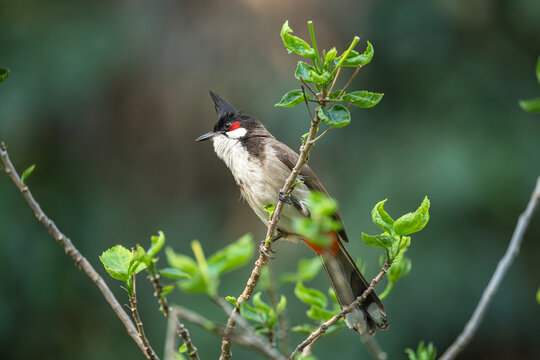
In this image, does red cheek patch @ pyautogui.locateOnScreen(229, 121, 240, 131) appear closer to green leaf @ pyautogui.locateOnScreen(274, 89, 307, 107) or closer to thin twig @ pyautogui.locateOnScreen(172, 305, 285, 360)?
green leaf @ pyautogui.locateOnScreen(274, 89, 307, 107)

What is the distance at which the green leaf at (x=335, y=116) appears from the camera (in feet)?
3.54

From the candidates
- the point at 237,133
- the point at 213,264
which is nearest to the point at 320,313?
the point at 213,264

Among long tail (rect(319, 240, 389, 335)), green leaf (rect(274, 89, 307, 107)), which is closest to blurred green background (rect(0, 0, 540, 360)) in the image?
long tail (rect(319, 240, 389, 335))

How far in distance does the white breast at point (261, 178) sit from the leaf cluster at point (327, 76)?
1.29 m

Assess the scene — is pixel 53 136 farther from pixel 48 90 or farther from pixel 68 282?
pixel 68 282

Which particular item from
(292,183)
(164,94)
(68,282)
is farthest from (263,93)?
(292,183)

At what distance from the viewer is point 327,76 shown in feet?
3.60

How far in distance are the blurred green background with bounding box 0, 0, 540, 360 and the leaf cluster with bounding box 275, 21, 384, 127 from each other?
3045mm

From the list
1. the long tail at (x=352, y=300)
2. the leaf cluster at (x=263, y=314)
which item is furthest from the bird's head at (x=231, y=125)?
the leaf cluster at (x=263, y=314)

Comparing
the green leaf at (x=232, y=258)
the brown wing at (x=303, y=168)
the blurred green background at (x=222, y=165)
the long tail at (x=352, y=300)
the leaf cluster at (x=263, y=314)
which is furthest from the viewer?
the blurred green background at (x=222, y=165)

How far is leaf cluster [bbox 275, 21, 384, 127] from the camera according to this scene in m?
1.09

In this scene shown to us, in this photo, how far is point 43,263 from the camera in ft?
15.2

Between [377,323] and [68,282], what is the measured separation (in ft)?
11.3

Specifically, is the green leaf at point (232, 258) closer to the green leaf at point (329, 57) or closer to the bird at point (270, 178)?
the green leaf at point (329, 57)
